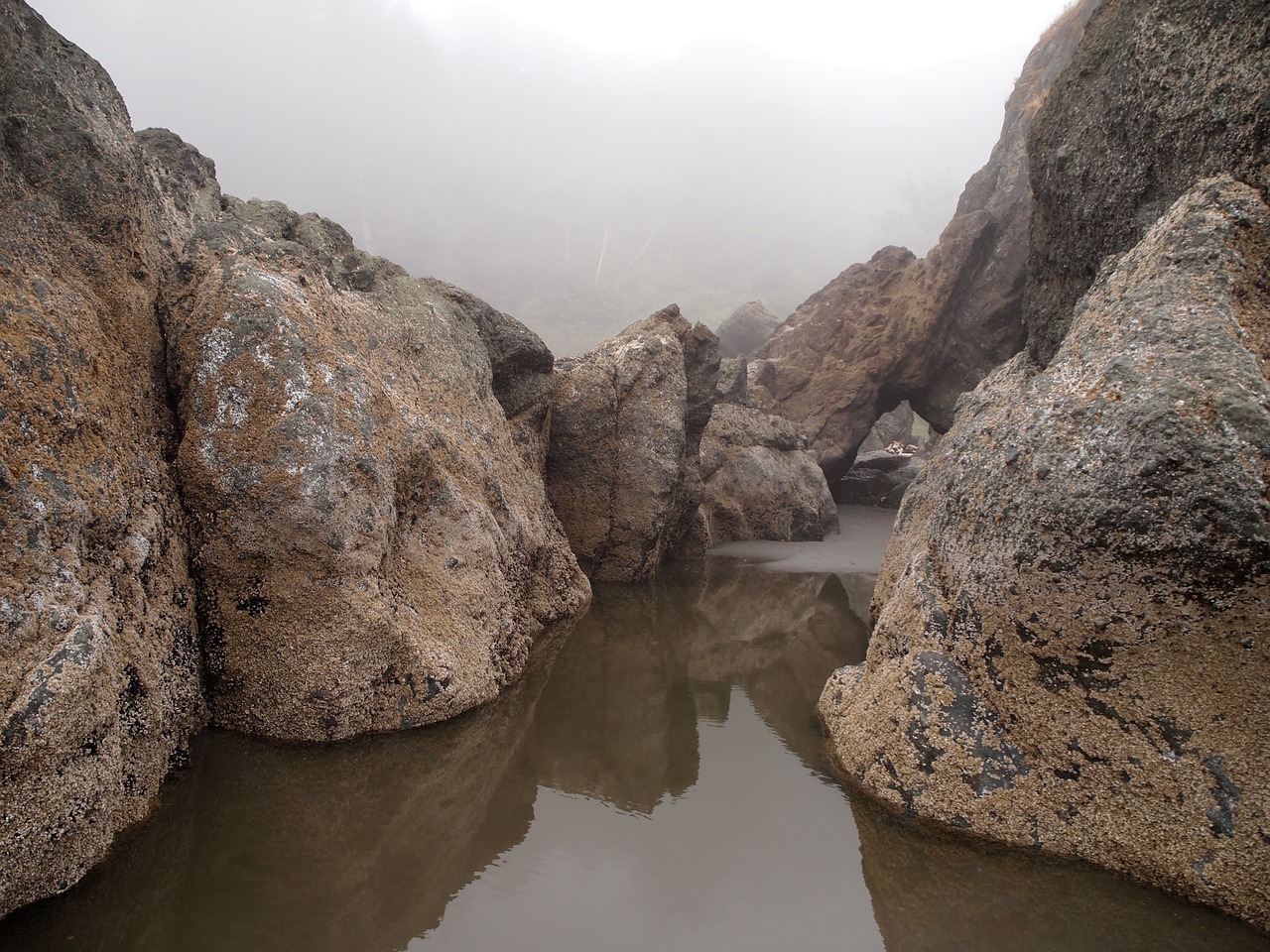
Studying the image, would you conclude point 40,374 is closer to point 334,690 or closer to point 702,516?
point 334,690

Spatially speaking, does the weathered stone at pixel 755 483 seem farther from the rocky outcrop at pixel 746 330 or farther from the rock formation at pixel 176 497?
the rocky outcrop at pixel 746 330

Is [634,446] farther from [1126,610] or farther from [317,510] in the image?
[1126,610]

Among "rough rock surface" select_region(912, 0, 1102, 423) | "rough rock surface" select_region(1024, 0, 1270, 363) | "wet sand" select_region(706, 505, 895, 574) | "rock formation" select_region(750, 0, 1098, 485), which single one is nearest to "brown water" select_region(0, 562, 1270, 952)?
"rough rock surface" select_region(1024, 0, 1270, 363)

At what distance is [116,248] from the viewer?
4.29 m

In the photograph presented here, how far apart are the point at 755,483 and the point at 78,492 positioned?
34.8ft

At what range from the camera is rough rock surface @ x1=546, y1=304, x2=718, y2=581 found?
901 centimetres

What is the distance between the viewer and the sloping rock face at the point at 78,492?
111 inches

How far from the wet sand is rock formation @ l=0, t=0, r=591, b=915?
20.4 feet

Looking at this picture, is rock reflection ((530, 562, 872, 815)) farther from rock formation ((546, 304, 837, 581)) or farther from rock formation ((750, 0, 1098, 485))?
rock formation ((750, 0, 1098, 485))

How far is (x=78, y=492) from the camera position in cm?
343

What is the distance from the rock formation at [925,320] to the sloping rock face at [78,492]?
15.3m

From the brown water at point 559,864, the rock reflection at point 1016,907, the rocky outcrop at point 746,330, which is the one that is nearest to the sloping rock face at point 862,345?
the rocky outcrop at point 746,330

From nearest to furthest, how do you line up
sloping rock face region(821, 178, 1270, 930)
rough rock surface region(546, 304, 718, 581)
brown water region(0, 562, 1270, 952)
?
1. brown water region(0, 562, 1270, 952)
2. sloping rock face region(821, 178, 1270, 930)
3. rough rock surface region(546, 304, 718, 581)

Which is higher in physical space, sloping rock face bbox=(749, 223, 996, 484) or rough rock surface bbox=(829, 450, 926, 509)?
sloping rock face bbox=(749, 223, 996, 484)
